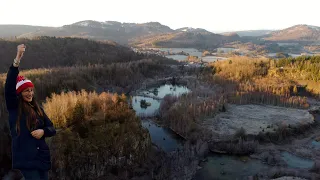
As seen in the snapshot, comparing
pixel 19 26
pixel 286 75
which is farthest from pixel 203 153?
pixel 19 26

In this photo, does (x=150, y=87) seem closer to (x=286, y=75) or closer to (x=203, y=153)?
(x=286, y=75)

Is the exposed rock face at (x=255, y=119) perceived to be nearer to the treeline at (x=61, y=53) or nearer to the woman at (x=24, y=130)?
the woman at (x=24, y=130)

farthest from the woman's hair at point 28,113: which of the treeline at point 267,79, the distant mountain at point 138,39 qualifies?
the distant mountain at point 138,39

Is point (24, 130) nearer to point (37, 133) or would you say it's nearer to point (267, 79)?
point (37, 133)

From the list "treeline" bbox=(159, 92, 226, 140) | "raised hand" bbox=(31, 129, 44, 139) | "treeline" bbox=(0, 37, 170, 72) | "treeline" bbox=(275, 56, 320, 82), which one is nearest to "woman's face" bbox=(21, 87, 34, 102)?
"raised hand" bbox=(31, 129, 44, 139)

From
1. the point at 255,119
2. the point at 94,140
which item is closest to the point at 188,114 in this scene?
the point at 255,119
